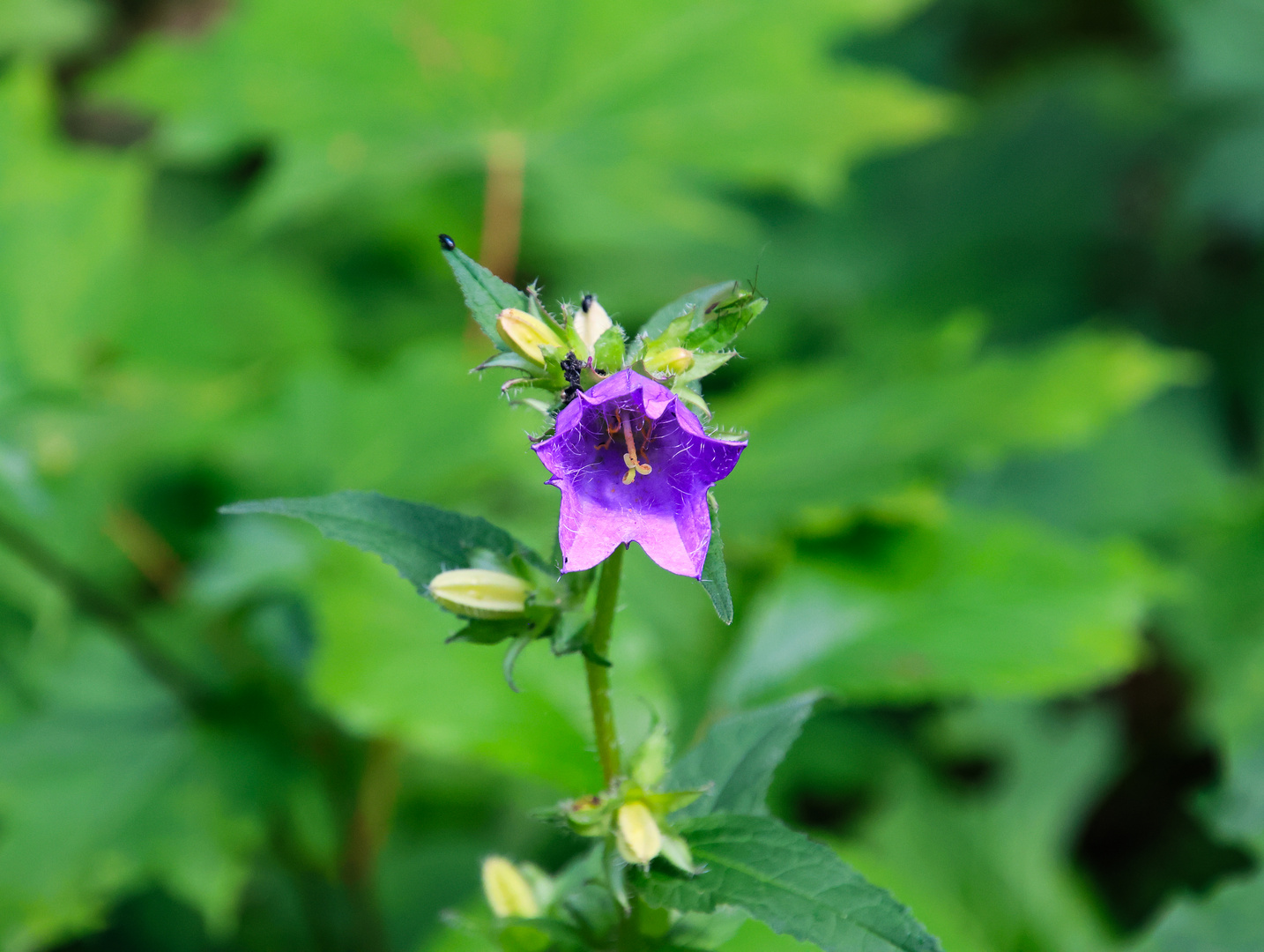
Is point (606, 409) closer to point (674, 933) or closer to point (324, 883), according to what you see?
point (674, 933)

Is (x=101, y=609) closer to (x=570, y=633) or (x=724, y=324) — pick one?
(x=570, y=633)

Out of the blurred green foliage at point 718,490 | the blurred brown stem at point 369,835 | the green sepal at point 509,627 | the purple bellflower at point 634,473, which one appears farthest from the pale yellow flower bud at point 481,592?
the blurred brown stem at point 369,835

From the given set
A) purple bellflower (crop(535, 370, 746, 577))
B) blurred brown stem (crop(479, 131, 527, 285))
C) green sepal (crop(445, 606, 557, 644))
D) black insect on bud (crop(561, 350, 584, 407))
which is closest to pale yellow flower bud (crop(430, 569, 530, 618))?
green sepal (crop(445, 606, 557, 644))

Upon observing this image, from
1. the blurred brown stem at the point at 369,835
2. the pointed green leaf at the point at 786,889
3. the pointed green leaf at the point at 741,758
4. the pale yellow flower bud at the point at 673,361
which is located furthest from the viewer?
the blurred brown stem at the point at 369,835

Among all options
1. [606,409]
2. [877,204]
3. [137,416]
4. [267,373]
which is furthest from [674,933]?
[877,204]

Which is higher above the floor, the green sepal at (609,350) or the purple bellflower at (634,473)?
the green sepal at (609,350)

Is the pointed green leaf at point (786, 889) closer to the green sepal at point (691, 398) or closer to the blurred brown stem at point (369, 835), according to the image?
the green sepal at point (691, 398)

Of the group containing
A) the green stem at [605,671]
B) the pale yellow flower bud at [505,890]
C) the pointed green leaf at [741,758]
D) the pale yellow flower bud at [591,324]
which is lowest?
the pale yellow flower bud at [505,890]
